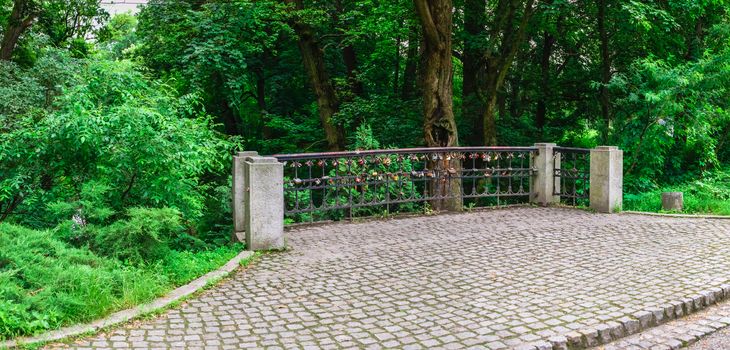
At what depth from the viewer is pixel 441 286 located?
267 inches

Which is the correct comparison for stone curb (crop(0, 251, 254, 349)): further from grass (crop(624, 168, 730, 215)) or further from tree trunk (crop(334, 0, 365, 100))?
tree trunk (crop(334, 0, 365, 100))

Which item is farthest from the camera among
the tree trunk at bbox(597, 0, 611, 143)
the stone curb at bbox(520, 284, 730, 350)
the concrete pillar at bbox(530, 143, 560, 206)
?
the tree trunk at bbox(597, 0, 611, 143)

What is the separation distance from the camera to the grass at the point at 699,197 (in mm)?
12468

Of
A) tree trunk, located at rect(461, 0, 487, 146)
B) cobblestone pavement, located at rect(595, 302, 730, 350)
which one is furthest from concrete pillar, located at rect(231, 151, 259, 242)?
tree trunk, located at rect(461, 0, 487, 146)

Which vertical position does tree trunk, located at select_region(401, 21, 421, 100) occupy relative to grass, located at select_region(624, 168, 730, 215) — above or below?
above

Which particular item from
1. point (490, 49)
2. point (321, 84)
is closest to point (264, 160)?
point (321, 84)

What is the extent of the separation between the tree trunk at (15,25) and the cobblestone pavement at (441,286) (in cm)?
1565

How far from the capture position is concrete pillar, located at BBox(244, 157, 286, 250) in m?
8.53

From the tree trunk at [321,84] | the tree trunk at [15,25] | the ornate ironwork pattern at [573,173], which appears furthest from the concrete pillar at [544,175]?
the tree trunk at [15,25]

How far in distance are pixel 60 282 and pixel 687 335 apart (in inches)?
229

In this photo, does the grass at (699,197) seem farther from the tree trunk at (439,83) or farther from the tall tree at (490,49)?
the tall tree at (490,49)

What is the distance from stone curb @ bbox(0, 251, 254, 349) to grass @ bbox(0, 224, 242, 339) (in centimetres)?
10

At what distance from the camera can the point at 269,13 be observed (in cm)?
1773

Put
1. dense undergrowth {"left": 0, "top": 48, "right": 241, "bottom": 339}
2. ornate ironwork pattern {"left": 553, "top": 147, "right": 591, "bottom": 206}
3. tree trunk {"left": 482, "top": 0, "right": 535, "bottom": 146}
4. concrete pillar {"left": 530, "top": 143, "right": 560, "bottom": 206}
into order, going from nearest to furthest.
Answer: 1. dense undergrowth {"left": 0, "top": 48, "right": 241, "bottom": 339}
2. ornate ironwork pattern {"left": 553, "top": 147, "right": 591, "bottom": 206}
3. concrete pillar {"left": 530, "top": 143, "right": 560, "bottom": 206}
4. tree trunk {"left": 482, "top": 0, "right": 535, "bottom": 146}
